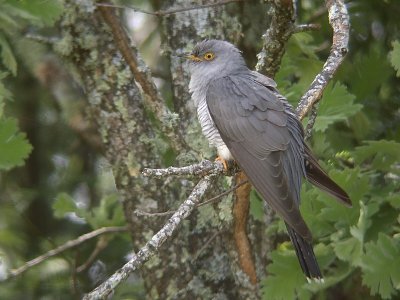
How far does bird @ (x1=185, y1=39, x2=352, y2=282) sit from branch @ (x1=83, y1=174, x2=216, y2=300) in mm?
499

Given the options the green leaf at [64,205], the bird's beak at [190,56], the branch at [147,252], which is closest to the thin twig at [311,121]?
the branch at [147,252]

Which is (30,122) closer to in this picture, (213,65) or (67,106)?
(67,106)

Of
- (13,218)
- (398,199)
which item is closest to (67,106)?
(13,218)

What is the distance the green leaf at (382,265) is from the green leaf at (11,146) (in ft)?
5.76

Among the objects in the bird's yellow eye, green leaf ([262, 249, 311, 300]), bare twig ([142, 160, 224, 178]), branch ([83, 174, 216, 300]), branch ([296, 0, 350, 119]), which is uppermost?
branch ([296, 0, 350, 119])

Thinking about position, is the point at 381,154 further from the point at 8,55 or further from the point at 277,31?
the point at 8,55

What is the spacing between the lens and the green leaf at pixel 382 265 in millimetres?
4172

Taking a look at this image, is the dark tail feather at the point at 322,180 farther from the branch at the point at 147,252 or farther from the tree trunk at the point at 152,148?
the branch at the point at 147,252

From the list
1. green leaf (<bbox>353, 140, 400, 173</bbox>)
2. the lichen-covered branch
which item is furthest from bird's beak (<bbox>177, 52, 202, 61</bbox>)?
green leaf (<bbox>353, 140, 400, 173</bbox>)

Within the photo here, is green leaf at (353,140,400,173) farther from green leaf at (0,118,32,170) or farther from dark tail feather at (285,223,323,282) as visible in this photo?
Result: green leaf at (0,118,32,170)

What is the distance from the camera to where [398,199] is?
14.3 ft

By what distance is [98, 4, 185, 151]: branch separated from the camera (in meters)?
4.38

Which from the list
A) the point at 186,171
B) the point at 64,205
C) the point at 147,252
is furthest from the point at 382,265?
the point at 64,205

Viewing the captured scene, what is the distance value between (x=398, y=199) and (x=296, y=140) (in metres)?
0.57
